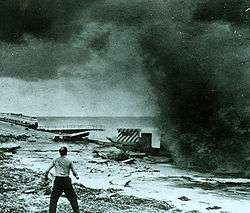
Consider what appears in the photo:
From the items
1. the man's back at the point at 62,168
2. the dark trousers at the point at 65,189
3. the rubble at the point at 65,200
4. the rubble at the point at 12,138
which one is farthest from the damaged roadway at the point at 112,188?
the rubble at the point at 12,138

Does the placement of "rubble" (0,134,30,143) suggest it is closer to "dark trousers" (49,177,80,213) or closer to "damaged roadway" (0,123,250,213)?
"damaged roadway" (0,123,250,213)

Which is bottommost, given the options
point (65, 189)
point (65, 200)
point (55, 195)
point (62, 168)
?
point (65, 200)

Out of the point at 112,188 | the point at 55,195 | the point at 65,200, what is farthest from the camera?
the point at 112,188

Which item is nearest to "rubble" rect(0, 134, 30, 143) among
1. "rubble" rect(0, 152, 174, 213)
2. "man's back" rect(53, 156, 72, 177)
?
"rubble" rect(0, 152, 174, 213)

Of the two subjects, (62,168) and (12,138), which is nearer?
(62,168)

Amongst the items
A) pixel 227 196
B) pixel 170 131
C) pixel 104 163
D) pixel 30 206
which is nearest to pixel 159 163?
pixel 104 163

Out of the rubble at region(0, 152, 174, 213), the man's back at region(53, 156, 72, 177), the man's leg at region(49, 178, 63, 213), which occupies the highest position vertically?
the man's back at region(53, 156, 72, 177)

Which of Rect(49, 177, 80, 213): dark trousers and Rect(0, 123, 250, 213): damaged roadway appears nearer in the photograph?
Rect(49, 177, 80, 213): dark trousers

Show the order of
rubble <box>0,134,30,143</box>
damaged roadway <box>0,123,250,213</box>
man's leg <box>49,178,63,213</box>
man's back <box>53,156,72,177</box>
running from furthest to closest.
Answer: rubble <box>0,134,30,143</box>
damaged roadway <box>0,123,250,213</box>
man's back <box>53,156,72,177</box>
man's leg <box>49,178,63,213</box>

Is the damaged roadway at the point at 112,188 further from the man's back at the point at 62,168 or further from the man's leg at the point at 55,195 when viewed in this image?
the man's back at the point at 62,168

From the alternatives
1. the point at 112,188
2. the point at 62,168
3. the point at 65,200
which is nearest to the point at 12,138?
the point at 112,188

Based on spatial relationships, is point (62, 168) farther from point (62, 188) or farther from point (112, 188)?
point (112, 188)

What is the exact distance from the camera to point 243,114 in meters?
21.6

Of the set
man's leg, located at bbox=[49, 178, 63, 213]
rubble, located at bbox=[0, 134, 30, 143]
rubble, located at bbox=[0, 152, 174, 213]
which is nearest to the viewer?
man's leg, located at bbox=[49, 178, 63, 213]
